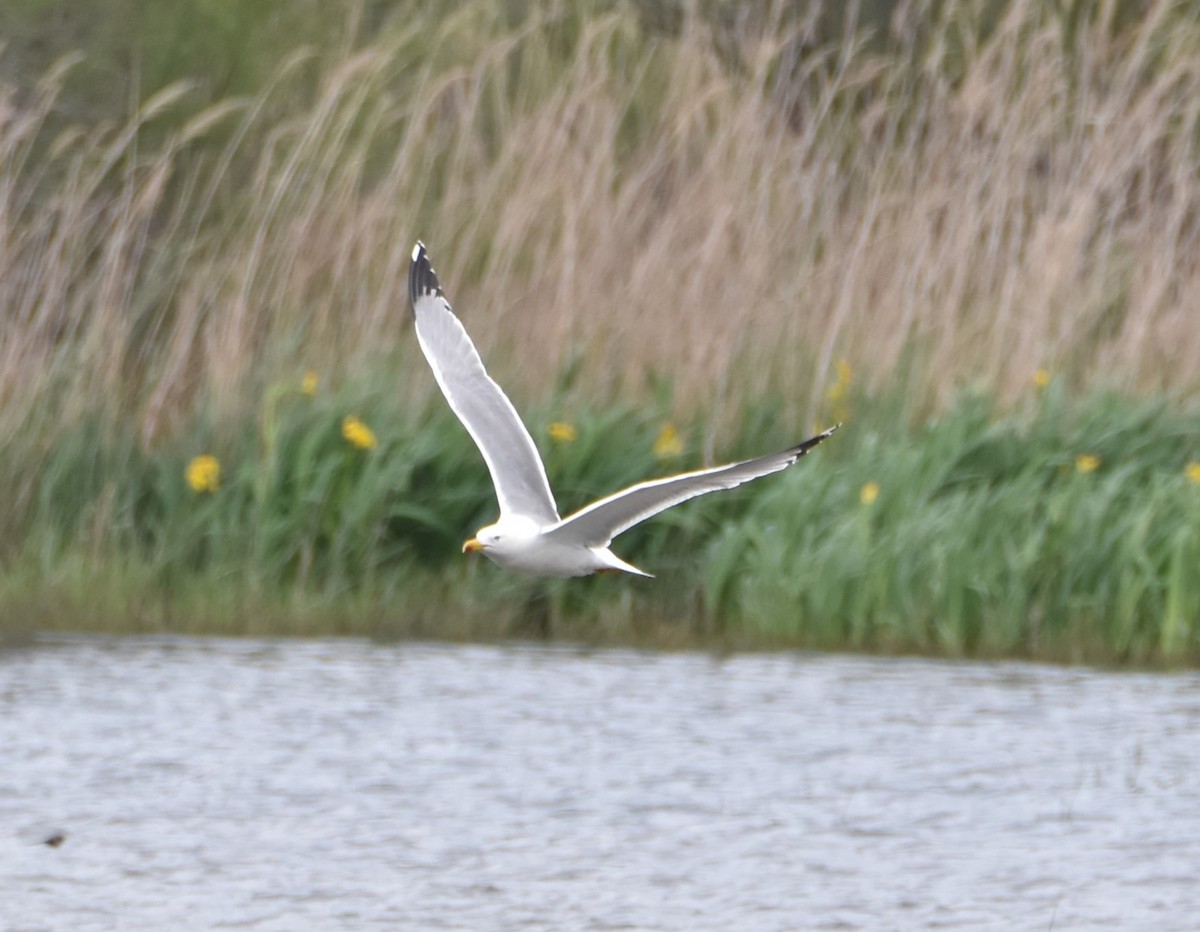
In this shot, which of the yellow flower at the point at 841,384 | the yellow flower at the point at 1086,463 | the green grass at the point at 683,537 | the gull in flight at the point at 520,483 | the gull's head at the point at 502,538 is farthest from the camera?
the yellow flower at the point at 841,384

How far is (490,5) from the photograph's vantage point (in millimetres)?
9625

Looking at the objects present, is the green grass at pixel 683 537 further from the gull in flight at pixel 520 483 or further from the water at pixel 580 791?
the gull in flight at pixel 520 483

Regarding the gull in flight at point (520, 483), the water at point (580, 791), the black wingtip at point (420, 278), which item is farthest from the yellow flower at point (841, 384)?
the black wingtip at point (420, 278)

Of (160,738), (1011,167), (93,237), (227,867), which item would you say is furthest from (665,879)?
(93,237)

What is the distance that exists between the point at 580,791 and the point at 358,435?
223cm

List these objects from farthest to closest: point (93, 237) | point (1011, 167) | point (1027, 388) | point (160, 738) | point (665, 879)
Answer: point (93, 237) < point (1011, 167) < point (1027, 388) < point (160, 738) < point (665, 879)

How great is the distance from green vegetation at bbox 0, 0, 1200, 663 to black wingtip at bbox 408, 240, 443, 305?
1504 millimetres

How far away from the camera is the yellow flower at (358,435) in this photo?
711 centimetres

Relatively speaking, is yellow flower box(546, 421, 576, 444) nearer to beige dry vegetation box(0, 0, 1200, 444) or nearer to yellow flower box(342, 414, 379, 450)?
beige dry vegetation box(0, 0, 1200, 444)

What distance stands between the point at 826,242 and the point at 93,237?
120 inches

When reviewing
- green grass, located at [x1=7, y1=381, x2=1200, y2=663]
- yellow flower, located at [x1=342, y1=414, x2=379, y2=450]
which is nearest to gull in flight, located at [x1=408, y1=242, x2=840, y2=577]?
green grass, located at [x1=7, y1=381, x2=1200, y2=663]

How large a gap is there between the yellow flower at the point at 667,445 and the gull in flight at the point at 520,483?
1651mm

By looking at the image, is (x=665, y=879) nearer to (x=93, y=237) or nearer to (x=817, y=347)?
(x=817, y=347)

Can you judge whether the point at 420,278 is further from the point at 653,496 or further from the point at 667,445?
the point at 667,445
